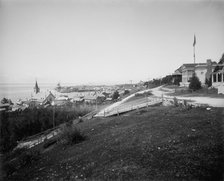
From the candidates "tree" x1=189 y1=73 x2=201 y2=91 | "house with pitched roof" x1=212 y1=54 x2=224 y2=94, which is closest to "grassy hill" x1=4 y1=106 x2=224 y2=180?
"tree" x1=189 y1=73 x2=201 y2=91

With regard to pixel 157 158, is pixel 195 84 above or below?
above

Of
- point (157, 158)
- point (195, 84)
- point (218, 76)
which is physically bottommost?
point (157, 158)

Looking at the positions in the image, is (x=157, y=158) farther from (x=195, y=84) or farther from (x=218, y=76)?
(x=218, y=76)

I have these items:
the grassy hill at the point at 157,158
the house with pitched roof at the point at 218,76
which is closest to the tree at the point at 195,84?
the house with pitched roof at the point at 218,76

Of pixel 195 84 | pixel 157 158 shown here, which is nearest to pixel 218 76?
pixel 195 84

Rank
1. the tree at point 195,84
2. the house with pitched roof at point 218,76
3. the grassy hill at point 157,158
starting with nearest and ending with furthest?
the grassy hill at point 157,158 < the house with pitched roof at point 218,76 < the tree at point 195,84

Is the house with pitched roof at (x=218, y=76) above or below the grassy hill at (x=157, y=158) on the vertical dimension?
above

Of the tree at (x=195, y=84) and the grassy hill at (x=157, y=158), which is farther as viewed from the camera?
the tree at (x=195, y=84)

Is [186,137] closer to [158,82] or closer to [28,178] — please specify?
[28,178]

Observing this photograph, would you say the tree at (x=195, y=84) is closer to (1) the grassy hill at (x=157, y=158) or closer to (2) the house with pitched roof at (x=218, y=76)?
(2) the house with pitched roof at (x=218, y=76)

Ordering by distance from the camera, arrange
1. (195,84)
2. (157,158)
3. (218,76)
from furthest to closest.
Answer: (218,76)
(195,84)
(157,158)

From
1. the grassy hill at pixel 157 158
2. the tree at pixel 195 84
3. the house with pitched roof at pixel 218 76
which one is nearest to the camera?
the grassy hill at pixel 157 158

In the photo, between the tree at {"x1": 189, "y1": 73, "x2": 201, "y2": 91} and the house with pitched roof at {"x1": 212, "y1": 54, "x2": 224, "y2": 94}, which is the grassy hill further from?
the house with pitched roof at {"x1": 212, "y1": 54, "x2": 224, "y2": 94}
